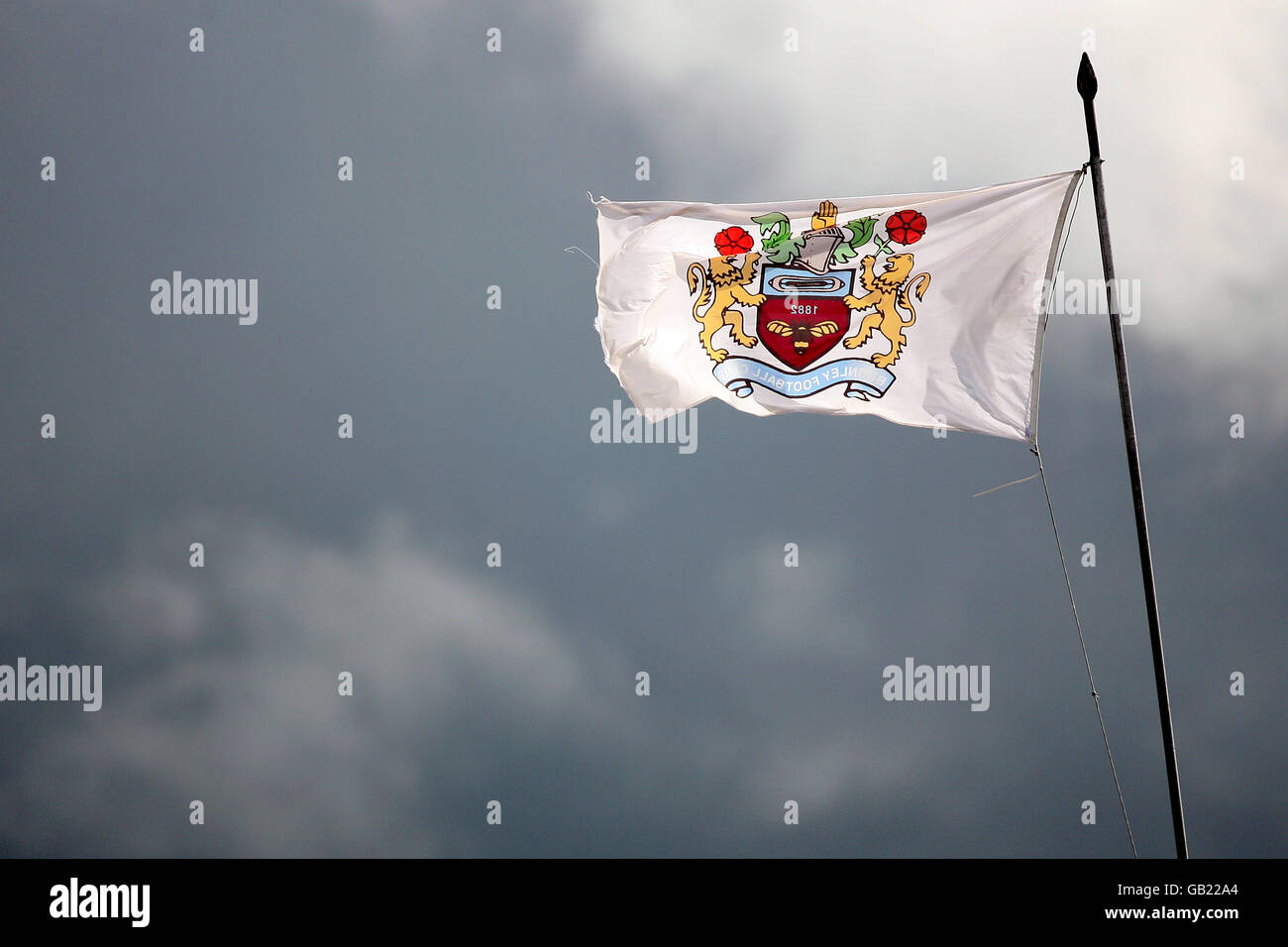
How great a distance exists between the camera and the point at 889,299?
Result: 1895 centimetres

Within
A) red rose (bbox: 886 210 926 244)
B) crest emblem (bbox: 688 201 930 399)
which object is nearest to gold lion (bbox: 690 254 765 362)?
crest emblem (bbox: 688 201 930 399)

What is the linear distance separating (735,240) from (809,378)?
2.53 m

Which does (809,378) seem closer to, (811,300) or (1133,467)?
(811,300)

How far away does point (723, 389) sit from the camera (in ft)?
62.3

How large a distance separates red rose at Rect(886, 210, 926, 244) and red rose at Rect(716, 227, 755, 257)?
2.14 meters

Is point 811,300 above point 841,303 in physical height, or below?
above

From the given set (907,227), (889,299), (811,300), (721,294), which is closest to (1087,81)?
(907,227)

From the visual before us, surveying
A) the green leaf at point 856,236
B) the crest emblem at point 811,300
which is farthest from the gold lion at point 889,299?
the green leaf at point 856,236

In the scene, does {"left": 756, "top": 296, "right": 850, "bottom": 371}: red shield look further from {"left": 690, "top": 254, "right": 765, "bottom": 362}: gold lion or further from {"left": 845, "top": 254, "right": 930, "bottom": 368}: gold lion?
{"left": 690, "top": 254, "right": 765, "bottom": 362}: gold lion

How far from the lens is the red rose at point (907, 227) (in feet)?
61.6

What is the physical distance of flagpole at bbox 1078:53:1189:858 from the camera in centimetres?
1489

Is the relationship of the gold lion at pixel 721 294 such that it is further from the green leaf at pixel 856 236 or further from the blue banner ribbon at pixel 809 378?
the green leaf at pixel 856 236

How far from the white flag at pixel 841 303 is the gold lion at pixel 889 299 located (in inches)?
0.8
